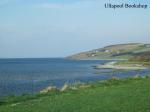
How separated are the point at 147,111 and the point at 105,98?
259 inches

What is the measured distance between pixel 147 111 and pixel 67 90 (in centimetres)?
1524

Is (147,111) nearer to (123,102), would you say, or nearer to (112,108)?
(112,108)

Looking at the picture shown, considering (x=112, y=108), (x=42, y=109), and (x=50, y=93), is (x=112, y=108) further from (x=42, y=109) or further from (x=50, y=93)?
(x=50, y=93)

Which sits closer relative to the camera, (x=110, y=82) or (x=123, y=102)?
(x=123, y=102)

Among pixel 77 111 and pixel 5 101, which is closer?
pixel 77 111

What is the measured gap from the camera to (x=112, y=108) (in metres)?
19.9

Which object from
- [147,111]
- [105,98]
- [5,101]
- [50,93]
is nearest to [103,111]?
[147,111]

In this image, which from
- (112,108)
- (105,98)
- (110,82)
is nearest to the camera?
(112,108)

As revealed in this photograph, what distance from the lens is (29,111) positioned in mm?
20188

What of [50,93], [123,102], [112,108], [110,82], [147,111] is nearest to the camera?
[147,111]

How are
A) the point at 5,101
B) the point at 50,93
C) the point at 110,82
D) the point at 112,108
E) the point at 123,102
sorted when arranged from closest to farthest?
the point at 112,108 → the point at 123,102 → the point at 5,101 → the point at 50,93 → the point at 110,82

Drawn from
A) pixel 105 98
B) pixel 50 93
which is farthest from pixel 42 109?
pixel 50 93

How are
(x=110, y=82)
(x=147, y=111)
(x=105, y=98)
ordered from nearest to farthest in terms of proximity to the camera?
(x=147, y=111)
(x=105, y=98)
(x=110, y=82)

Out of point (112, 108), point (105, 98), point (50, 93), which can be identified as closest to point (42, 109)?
point (112, 108)
